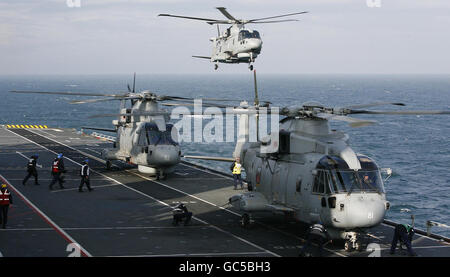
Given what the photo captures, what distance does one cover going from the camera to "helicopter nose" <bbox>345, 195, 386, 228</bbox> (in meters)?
20.0

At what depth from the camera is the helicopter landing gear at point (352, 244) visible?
20.8 m

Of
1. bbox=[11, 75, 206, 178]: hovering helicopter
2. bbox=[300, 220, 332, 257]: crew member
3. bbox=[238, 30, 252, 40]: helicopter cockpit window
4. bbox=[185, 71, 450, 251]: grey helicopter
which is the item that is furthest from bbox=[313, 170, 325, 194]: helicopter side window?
bbox=[238, 30, 252, 40]: helicopter cockpit window

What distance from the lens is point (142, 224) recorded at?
25078 millimetres

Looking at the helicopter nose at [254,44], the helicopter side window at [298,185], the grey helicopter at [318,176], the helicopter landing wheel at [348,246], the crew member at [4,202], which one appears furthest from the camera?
the helicopter nose at [254,44]

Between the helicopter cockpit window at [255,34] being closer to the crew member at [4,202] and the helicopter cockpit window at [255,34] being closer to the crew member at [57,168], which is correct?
the crew member at [57,168]

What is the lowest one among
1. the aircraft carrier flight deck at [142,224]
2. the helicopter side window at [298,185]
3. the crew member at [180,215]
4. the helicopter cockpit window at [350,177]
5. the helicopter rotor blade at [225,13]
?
the aircraft carrier flight deck at [142,224]

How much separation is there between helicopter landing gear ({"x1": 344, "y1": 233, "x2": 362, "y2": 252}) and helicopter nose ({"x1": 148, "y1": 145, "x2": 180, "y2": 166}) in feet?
49.7

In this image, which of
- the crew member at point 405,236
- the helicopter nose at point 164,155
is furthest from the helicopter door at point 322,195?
the helicopter nose at point 164,155

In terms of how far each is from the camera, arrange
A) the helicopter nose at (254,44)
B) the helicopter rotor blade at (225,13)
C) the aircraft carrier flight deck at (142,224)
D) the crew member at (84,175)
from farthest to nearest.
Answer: the helicopter nose at (254,44)
the helicopter rotor blade at (225,13)
the crew member at (84,175)
the aircraft carrier flight deck at (142,224)

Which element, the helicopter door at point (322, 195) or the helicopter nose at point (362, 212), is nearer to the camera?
the helicopter nose at point (362, 212)

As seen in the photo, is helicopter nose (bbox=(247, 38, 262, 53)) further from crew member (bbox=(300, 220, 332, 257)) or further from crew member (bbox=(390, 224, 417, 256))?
crew member (bbox=(300, 220, 332, 257))

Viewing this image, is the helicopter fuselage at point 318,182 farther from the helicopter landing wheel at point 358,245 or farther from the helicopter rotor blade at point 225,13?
the helicopter rotor blade at point 225,13

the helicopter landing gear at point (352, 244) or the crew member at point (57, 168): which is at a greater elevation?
the crew member at point (57, 168)
